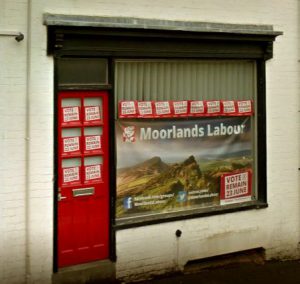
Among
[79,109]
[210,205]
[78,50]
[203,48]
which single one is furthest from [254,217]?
[78,50]

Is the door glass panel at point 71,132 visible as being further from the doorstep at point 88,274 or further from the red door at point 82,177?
the doorstep at point 88,274

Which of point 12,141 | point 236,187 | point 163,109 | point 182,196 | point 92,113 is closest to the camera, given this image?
point 12,141

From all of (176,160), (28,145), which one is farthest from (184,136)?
(28,145)

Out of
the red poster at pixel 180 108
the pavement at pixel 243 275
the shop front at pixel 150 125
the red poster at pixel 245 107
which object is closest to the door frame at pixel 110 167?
the shop front at pixel 150 125

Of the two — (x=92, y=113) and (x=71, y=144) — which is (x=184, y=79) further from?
(x=71, y=144)

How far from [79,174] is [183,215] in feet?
5.14

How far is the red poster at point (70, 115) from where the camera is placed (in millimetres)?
6148

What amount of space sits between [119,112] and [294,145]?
2855mm

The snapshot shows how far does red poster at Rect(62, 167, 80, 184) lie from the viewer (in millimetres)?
6172

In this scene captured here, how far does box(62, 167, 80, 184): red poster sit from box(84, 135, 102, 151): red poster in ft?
0.98

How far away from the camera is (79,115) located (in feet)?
20.5

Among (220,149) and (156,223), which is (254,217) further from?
(156,223)

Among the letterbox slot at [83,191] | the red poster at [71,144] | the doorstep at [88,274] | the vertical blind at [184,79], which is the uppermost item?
the vertical blind at [184,79]

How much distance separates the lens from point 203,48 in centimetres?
684
